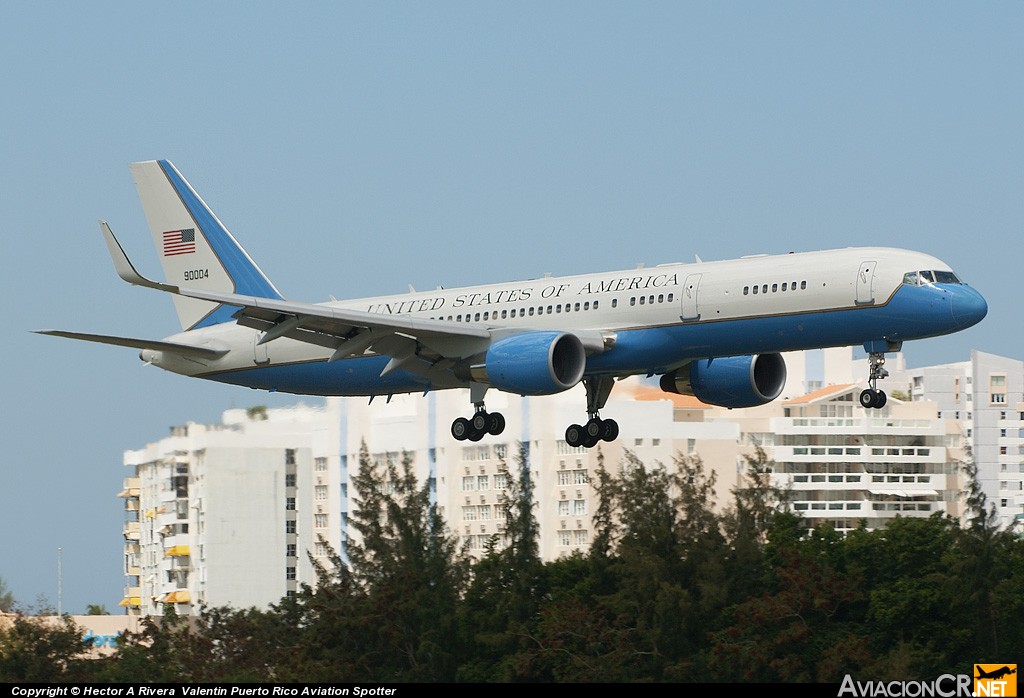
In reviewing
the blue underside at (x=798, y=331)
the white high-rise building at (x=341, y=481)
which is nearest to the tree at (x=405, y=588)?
the blue underside at (x=798, y=331)

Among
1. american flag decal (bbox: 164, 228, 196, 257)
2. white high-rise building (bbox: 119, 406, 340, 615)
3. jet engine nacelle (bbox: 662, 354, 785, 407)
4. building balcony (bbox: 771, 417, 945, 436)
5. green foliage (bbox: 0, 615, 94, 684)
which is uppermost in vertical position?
american flag decal (bbox: 164, 228, 196, 257)

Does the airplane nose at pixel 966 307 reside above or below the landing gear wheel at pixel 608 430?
above

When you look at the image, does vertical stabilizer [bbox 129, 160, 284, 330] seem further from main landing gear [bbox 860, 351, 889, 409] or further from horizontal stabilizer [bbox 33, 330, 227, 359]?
main landing gear [bbox 860, 351, 889, 409]

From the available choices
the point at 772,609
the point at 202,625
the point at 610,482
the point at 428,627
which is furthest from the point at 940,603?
the point at 202,625

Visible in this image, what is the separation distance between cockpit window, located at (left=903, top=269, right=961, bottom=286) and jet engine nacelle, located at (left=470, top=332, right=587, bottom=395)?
928cm

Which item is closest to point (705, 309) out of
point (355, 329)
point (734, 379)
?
point (734, 379)

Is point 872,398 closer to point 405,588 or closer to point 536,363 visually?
point 536,363

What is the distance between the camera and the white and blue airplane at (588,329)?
156 feet

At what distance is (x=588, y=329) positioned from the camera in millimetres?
51375

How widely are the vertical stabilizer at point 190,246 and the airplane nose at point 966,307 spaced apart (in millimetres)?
23972

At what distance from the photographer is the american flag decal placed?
6216cm

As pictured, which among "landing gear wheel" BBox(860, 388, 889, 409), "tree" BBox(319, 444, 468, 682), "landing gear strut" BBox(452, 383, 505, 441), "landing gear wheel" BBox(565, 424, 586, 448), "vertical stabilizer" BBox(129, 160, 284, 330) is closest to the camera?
"landing gear wheel" BBox(860, 388, 889, 409)

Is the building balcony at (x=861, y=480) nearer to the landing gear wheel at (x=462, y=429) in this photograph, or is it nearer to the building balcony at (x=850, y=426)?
the building balcony at (x=850, y=426)

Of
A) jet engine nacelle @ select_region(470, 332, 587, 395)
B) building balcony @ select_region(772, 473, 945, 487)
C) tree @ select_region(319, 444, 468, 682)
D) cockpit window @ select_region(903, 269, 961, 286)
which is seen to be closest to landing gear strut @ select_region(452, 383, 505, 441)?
jet engine nacelle @ select_region(470, 332, 587, 395)
